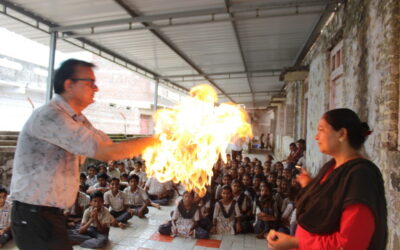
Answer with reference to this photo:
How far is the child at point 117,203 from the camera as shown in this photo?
6.23 m

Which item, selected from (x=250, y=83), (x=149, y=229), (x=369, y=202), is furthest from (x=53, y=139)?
(x=250, y=83)

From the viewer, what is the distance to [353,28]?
4.98m

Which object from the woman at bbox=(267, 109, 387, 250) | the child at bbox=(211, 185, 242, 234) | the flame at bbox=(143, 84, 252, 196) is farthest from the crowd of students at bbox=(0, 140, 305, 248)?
the woman at bbox=(267, 109, 387, 250)

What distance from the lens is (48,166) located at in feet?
6.15

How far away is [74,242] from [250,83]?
43.1ft

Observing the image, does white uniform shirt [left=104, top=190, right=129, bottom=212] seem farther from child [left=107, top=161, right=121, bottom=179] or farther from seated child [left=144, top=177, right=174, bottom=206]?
child [left=107, top=161, right=121, bottom=179]

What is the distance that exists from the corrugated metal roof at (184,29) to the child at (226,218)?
409 centimetres

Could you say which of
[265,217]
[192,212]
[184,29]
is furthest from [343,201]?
[184,29]

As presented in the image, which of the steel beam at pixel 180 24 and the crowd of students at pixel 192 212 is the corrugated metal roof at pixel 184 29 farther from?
the crowd of students at pixel 192 212

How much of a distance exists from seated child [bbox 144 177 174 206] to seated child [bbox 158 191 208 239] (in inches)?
86.7

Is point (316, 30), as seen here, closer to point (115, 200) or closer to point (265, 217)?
point (265, 217)

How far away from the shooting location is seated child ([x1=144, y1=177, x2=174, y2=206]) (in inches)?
312

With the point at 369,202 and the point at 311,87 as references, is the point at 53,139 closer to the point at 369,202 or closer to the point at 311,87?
the point at 369,202

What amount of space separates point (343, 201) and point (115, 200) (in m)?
5.74
